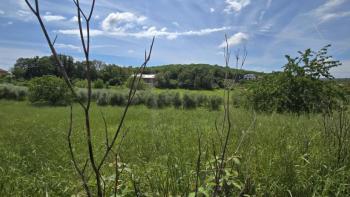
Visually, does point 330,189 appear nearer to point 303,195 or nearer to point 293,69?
point 303,195

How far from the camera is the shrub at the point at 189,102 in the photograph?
22766mm

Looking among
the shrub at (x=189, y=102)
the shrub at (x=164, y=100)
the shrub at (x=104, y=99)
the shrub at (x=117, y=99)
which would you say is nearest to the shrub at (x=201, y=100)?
the shrub at (x=189, y=102)

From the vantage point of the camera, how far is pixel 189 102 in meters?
22.9

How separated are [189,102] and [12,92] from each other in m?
20.4

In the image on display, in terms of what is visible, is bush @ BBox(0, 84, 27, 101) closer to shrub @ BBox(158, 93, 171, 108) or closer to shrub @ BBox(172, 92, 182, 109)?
shrub @ BBox(158, 93, 171, 108)

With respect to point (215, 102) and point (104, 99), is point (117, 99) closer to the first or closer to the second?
point (104, 99)

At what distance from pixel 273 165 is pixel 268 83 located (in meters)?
10.5

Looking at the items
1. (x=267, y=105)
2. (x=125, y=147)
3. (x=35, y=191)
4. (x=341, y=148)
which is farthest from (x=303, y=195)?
(x=267, y=105)

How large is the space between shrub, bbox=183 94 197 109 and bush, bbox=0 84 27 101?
18452 mm

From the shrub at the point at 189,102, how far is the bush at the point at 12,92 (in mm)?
18452

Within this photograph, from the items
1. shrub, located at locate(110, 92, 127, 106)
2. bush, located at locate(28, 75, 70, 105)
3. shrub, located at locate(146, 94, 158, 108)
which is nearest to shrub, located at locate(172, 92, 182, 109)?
shrub, located at locate(146, 94, 158, 108)

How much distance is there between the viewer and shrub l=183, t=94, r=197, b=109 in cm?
2277

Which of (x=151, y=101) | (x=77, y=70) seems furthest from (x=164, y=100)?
(x=77, y=70)

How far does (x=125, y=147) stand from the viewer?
5.25m
